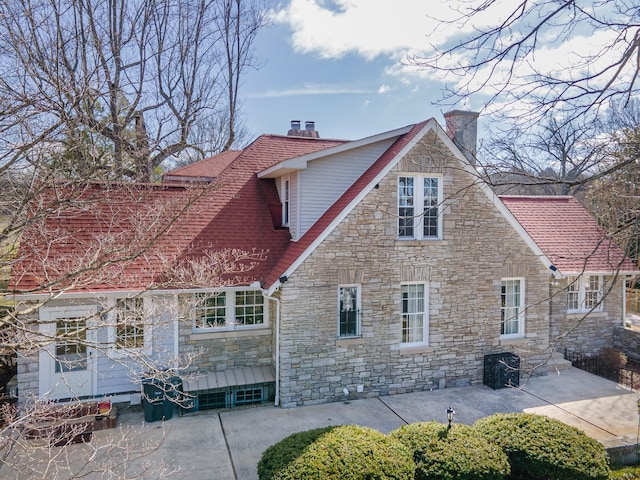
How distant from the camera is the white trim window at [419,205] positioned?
40.9 ft

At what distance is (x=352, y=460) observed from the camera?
266 inches

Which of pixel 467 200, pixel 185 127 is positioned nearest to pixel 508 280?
pixel 467 200

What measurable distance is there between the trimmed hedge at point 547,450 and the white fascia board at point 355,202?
17.8 ft

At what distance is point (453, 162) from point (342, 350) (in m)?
6.05

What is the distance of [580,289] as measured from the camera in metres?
16.0

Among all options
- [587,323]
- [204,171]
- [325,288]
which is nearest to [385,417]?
[325,288]

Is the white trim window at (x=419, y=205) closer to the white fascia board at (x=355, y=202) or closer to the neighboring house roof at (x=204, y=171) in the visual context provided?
the white fascia board at (x=355, y=202)

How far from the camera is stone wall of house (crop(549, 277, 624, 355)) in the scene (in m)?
15.2

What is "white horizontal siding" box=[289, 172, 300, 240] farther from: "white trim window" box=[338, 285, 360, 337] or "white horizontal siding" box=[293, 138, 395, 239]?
"white trim window" box=[338, 285, 360, 337]

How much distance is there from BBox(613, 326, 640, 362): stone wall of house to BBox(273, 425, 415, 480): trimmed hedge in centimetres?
1263

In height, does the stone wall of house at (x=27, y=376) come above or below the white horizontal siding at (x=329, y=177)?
below

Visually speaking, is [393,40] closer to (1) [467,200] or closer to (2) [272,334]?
(1) [467,200]

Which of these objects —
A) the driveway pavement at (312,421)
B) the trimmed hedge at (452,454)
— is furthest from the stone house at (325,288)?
the trimmed hedge at (452,454)

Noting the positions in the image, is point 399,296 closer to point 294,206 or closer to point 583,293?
point 294,206
